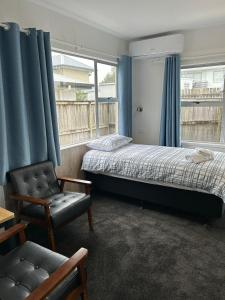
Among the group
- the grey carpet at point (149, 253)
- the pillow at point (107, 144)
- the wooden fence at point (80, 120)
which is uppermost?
the wooden fence at point (80, 120)

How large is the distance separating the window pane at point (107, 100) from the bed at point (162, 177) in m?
0.78

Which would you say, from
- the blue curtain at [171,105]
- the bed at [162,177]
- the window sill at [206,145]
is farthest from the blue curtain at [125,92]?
the window sill at [206,145]

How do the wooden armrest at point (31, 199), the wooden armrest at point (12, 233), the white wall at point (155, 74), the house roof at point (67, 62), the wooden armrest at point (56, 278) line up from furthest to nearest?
the white wall at point (155, 74) < the house roof at point (67, 62) < the wooden armrest at point (31, 199) < the wooden armrest at point (12, 233) < the wooden armrest at point (56, 278)

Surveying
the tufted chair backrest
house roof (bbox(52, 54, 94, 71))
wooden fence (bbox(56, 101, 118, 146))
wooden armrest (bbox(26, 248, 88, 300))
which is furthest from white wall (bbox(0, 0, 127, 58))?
wooden armrest (bbox(26, 248, 88, 300))

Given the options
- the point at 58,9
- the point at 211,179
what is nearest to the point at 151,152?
the point at 211,179

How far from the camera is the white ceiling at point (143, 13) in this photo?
2668 mm

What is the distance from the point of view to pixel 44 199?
229 cm

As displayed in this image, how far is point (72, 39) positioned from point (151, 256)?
285 cm

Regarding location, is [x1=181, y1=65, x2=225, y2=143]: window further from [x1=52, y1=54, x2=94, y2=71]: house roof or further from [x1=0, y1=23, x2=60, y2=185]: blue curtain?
[x1=0, y1=23, x2=60, y2=185]: blue curtain

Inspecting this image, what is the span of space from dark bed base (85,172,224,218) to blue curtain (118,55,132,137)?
1255 millimetres

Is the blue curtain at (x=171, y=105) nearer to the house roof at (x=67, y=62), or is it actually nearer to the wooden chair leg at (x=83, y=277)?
the house roof at (x=67, y=62)

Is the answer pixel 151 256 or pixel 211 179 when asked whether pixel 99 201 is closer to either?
pixel 151 256

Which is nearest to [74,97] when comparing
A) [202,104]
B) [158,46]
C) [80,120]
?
[80,120]

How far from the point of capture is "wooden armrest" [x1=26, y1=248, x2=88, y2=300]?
1.10 m
